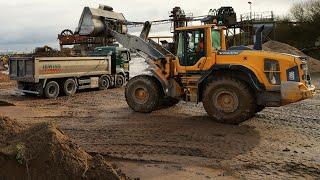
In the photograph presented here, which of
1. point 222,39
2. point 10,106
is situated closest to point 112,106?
point 10,106

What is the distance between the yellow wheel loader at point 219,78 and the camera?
33.0 feet

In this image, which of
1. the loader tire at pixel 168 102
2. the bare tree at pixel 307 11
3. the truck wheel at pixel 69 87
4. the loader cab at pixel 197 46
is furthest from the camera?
the bare tree at pixel 307 11

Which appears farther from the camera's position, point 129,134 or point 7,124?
point 129,134

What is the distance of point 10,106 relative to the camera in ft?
47.1

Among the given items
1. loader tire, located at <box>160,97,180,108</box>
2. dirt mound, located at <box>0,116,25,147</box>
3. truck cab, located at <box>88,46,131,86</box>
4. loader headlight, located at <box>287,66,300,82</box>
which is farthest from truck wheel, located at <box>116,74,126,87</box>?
dirt mound, located at <box>0,116,25,147</box>

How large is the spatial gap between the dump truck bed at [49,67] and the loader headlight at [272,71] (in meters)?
9.21

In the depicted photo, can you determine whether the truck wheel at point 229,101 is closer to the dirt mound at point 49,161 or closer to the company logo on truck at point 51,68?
the dirt mound at point 49,161

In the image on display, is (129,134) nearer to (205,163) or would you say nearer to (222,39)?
(205,163)

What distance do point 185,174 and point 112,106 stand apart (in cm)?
781

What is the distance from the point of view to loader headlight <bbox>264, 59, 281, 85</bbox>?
10086mm

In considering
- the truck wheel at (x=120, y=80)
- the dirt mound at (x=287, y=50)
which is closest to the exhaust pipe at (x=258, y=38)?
the truck wheel at (x=120, y=80)

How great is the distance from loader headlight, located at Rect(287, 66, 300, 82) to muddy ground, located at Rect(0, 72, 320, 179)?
120cm

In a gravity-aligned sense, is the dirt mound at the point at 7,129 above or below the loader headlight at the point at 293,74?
below

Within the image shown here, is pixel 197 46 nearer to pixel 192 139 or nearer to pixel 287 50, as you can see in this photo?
pixel 192 139
